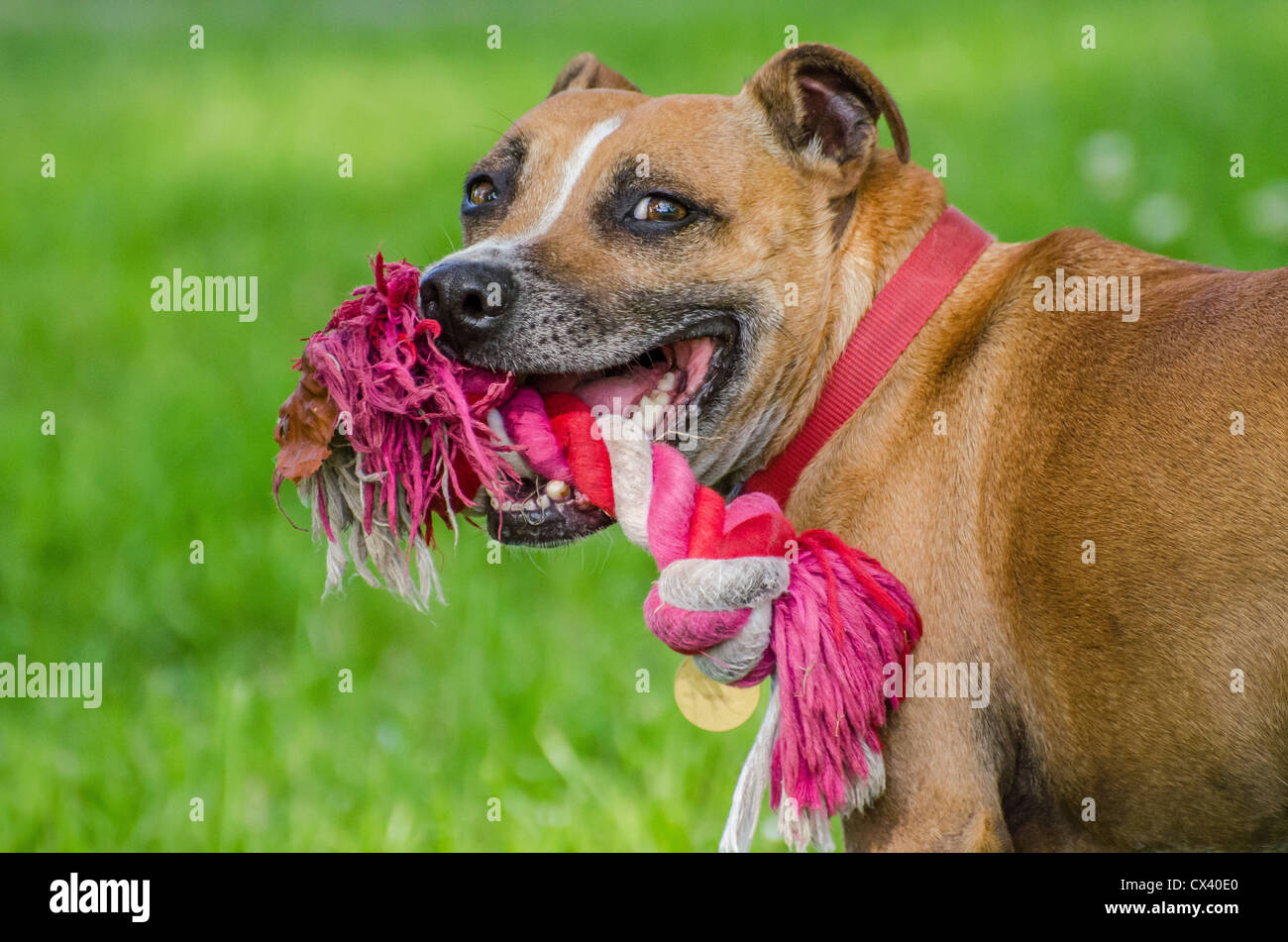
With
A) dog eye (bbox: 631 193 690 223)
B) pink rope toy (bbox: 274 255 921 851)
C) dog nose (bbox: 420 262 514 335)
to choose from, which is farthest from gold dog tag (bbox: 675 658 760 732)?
dog eye (bbox: 631 193 690 223)

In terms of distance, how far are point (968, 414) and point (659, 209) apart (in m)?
0.90

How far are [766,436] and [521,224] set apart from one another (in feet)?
2.72

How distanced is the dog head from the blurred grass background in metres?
0.42

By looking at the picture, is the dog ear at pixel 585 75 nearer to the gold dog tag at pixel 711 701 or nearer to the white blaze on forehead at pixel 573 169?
the white blaze on forehead at pixel 573 169

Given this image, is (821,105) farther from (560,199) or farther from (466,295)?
(466,295)

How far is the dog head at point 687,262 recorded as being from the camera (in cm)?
317

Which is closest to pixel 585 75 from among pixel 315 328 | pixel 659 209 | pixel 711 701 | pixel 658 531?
pixel 659 209

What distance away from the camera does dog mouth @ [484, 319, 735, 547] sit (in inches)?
124

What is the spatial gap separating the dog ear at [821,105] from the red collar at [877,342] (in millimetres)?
311

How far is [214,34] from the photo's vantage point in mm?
13828

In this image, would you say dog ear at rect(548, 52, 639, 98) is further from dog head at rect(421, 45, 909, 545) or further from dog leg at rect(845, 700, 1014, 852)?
dog leg at rect(845, 700, 1014, 852)

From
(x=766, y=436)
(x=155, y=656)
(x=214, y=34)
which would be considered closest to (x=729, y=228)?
(x=766, y=436)

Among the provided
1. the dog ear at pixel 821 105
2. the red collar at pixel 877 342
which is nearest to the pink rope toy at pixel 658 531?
the red collar at pixel 877 342

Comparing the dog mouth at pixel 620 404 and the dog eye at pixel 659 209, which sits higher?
the dog eye at pixel 659 209
